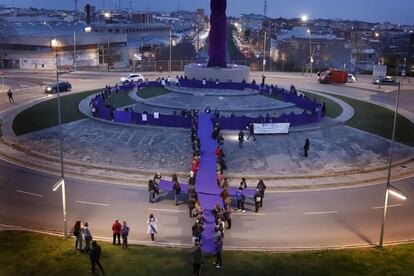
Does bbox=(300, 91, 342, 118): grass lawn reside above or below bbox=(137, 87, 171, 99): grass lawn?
below

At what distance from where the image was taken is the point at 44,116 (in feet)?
144

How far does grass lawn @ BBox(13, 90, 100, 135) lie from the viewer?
132 feet

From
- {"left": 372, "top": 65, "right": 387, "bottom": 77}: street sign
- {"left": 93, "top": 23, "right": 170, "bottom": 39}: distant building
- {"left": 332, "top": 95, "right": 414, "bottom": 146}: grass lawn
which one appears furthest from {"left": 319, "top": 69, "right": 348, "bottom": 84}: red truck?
{"left": 93, "top": 23, "right": 170, "bottom": 39}: distant building

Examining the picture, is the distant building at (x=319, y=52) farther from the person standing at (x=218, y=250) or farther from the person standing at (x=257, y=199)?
the person standing at (x=218, y=250)

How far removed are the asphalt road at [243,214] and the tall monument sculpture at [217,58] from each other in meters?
28.9

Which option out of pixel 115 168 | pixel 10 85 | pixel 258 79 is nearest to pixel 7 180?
pixel 115 168

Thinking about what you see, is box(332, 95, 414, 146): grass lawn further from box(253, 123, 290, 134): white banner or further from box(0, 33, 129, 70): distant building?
box(0, 33, 129, 70): distant building

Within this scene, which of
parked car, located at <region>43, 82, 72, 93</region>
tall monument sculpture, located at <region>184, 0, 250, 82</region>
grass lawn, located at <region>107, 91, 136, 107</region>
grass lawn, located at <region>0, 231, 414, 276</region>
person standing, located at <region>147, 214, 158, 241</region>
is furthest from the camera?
parked car, located at <region>43, 82, 72, 93</region>

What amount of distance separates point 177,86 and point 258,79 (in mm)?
22645

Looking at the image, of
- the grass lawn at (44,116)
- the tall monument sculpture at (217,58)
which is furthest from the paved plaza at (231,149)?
the tall monument sculpture at (217,58)

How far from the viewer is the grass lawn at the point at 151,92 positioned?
50581 mm

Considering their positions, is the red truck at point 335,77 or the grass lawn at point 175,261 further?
the red truck at point 335,77

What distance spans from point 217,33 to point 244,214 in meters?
34.3

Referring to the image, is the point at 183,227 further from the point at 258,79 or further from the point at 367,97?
the point at 258,79
